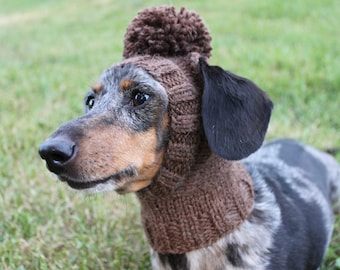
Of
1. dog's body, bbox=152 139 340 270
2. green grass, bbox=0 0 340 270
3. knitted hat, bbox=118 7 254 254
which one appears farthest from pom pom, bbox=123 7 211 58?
green grass, bbox=0 0 340 270

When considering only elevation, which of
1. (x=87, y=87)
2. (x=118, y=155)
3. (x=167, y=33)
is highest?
(x=167, y=33)

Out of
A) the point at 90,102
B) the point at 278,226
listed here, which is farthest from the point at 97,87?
the point at 278,226

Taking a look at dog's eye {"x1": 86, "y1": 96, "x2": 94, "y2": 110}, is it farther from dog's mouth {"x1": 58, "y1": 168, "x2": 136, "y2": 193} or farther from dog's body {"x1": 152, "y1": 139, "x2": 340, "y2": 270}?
dog's body {"x1": 152, "y1": 139, "x2": 340, "y2": 270}

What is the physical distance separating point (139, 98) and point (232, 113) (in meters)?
0.44

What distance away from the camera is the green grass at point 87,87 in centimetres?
352

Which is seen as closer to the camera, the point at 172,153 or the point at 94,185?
the point at 94,185

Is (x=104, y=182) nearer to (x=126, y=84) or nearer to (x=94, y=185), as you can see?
(x=94, y=185)

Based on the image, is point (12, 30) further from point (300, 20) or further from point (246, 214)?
point (246, 214)

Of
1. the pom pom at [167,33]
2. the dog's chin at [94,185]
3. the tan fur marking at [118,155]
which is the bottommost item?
the dog's chin at [94,185]

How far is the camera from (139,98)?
2.53 metres

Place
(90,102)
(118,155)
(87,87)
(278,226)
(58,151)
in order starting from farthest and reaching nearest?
(87,87) → (278,226) → (90,102) → (118,155) → (58,151)

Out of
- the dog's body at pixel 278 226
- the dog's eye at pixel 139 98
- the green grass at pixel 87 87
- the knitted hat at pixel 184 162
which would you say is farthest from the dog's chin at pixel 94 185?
the green grass at pixel 87 87

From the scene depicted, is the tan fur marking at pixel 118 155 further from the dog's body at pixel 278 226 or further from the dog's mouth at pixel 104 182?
the dog's body at pixel 278 226

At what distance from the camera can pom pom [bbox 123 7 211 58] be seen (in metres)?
2.64
